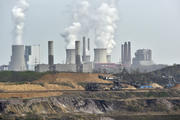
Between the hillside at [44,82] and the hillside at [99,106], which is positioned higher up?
the hillside at [44,82]

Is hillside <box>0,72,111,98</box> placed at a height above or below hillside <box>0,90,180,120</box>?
above

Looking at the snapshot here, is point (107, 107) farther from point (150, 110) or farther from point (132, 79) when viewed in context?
point (132, 79)

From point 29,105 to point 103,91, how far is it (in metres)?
31.0

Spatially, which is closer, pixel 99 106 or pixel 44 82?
pixel 99 106

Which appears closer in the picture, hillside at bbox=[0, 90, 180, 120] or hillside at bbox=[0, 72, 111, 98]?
hillside at bbox=[0, 90, 180, 120]

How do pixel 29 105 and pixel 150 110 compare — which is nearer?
pixel 29 105

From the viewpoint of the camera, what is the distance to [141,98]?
10969cm

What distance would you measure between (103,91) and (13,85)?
22677mm

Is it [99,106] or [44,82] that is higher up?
[44,82]

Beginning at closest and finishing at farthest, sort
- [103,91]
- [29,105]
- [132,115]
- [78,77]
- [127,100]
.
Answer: [29,105], [132,115], [127,100], [103,91], [78,77]

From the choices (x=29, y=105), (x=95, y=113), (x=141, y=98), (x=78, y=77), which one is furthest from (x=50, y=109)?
(x=78, y=77)

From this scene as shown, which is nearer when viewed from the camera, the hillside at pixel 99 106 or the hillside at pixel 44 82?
the hillside at pixel 99 106

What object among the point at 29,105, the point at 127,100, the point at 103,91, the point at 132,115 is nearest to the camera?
the point at 29,105

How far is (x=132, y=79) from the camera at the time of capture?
15212cm
